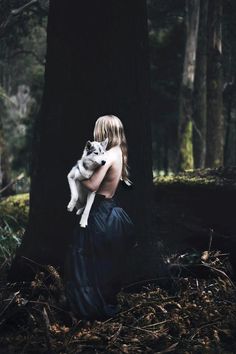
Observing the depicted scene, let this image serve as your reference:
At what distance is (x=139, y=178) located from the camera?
7672 millimetres

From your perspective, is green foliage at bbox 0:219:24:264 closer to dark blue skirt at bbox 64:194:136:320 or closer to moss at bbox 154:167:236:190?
dark blue skirt at bbox 64:194:136:320

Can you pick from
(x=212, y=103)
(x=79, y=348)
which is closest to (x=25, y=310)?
(x=79, y=348)

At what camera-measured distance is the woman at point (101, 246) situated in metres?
6.68

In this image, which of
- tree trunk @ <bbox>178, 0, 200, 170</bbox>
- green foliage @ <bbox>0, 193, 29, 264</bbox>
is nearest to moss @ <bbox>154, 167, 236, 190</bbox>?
green foliage @ <bbox>0, 193, 29, 264</bbox>

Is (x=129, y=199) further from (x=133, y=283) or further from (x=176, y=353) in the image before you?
(x=176, y=353)

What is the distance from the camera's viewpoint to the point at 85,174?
22.1 ft

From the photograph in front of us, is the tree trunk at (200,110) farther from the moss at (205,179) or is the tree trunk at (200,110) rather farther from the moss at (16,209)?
the moss at (205,179)

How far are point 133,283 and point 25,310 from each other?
138cm

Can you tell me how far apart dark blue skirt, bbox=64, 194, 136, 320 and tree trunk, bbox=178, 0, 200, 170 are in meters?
11.1

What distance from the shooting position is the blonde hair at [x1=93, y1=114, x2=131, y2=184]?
683 centimetres

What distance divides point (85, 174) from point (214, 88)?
12.5m

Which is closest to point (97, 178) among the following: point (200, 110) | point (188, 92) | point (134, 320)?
point (134, 320)

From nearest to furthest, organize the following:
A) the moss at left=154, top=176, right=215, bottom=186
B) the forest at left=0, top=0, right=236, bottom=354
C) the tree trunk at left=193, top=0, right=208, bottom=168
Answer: the forest at left=0, top=0, right=236, bottom=354
the moss at left=154, top=176, right=215, bottom=186
the tree trunk at left=193, top=0, right=208, bottom=168

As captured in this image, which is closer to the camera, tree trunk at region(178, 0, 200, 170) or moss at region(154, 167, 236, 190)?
moss at region(154, 167, 236, 190)
